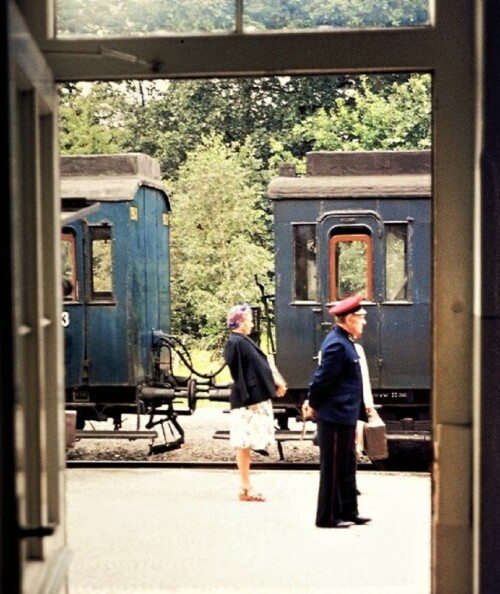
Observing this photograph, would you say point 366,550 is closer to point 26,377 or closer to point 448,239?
point 448,239

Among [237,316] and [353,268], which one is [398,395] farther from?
[237,316]

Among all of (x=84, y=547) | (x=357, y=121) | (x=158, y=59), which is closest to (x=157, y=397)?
(x=84, y=547)

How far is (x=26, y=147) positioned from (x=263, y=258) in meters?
17.1

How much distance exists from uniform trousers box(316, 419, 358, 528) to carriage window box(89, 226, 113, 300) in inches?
194

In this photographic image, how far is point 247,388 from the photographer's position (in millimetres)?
7887

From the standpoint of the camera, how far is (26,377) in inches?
111

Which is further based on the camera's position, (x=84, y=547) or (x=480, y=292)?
(x=84, y=547)

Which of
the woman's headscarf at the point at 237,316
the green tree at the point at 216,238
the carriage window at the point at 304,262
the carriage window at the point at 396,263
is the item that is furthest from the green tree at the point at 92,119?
the woman's headscarf at the point at 237,316

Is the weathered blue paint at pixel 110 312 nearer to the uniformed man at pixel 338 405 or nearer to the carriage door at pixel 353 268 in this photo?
the carriage door at pixel 353 268

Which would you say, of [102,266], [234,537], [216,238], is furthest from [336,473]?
[216,238]

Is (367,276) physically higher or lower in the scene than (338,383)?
higher

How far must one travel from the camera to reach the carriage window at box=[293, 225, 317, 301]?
35.8ft

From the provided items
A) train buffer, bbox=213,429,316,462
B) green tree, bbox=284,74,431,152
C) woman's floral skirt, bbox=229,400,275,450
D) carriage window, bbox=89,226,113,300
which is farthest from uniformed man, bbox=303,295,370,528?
green tree, bbox=284,74,431,152

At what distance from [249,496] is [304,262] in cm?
328
